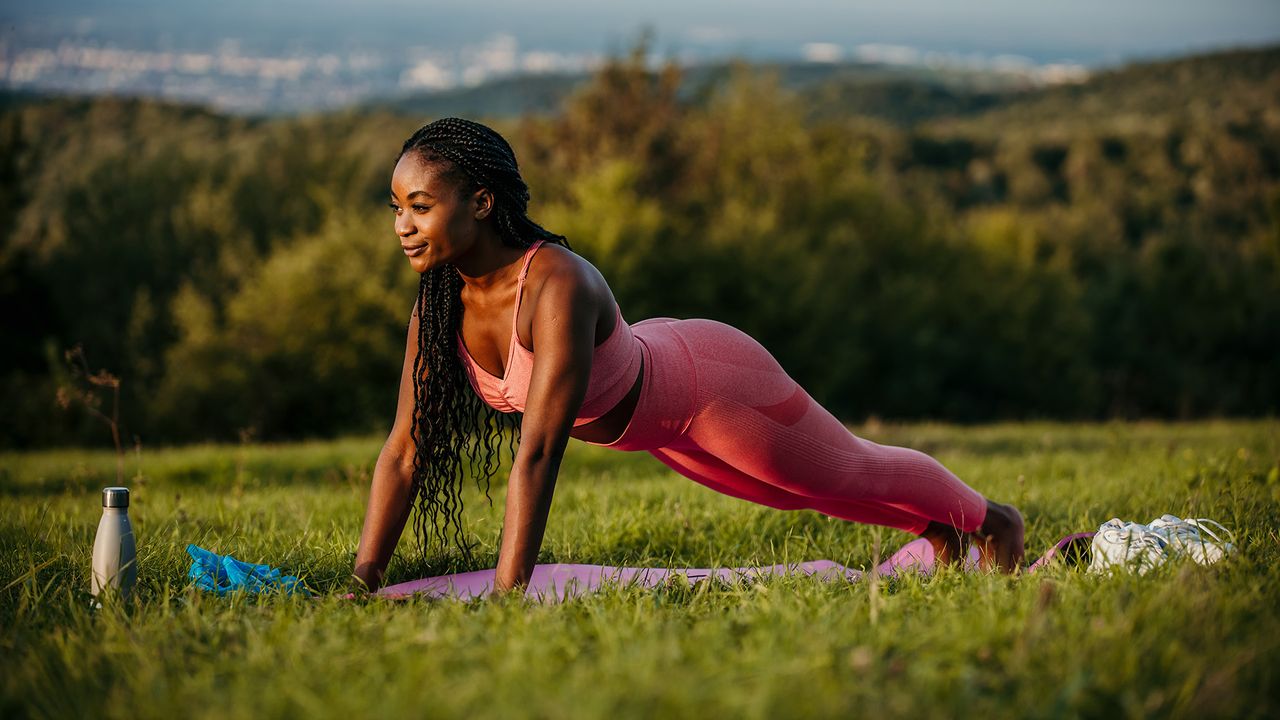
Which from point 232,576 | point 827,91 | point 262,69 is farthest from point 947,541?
point 827,91

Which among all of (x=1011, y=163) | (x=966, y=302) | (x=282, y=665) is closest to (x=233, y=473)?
(x=282, y=665)

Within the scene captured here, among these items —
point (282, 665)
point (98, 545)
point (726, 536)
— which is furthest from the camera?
point (726, 536)

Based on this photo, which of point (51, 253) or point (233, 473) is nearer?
point (233, 473)

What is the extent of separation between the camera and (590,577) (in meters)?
3.89

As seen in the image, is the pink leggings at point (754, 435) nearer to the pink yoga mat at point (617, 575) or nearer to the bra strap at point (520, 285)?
the pink yoga mat at point (617, 575)

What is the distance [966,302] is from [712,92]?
13847 millimetres

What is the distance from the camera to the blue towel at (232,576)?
3.52 m

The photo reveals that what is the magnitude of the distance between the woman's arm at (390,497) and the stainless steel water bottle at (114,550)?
771 millimetres

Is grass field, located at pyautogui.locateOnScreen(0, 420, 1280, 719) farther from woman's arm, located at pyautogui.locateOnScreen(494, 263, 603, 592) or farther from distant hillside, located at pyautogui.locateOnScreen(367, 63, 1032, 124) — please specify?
distant hillside, located at pyautogui.locateOnScreen(367, 63, 1032, 124)

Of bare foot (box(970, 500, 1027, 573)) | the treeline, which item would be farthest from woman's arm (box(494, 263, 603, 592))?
the treeline

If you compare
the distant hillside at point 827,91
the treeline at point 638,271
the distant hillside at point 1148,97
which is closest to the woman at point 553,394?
the treeline at point 638,271

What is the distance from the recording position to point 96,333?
114ft

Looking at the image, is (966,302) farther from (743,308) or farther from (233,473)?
(233,473)

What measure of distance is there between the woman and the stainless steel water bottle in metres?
0.82
